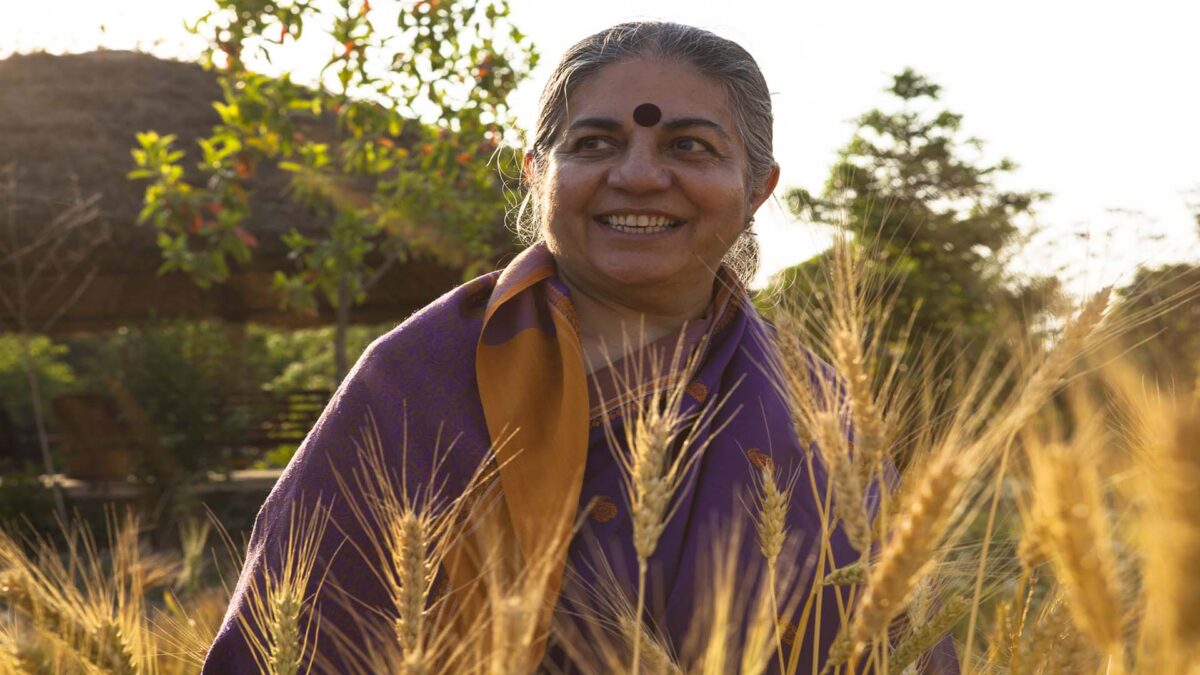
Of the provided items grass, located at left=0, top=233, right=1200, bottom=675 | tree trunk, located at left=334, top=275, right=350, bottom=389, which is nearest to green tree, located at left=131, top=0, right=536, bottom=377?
tree trunk, located at left=334, top=275, right=350, bottom=389

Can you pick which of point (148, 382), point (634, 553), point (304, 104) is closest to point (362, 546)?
point (634, 553)

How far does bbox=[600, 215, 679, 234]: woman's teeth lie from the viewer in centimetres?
204

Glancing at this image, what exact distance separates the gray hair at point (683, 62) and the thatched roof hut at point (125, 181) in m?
7.56

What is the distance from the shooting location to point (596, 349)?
2096 mm

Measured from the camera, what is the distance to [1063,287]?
117 cm

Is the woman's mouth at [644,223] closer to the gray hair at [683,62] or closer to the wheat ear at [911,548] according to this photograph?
the gray hair at [683,62]

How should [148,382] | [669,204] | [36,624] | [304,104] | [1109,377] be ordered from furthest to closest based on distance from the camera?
[148,382] < [304,104] < [669,204] < [36,624] < [1109,377]

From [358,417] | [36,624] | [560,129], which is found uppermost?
[560,129]

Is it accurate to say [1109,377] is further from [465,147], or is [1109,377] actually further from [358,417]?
[465,147]

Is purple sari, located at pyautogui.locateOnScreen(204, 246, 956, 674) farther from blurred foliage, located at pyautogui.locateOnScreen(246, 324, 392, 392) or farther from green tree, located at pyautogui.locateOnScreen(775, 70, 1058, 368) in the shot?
blurred foliage, located at pyautogui.locateOnScreen(246, 324, 392, 392)

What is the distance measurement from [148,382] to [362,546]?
7.47m

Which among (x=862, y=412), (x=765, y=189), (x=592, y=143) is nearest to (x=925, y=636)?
(x=862, y=412)

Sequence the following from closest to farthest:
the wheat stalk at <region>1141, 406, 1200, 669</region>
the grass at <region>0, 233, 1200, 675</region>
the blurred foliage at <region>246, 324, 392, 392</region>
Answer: the wheat stalk at <region>1141, 406, 1200, 669</region>, the grass at <region>0, 233, 1200, 675</region>, the blurred foliage at <region>246, 324, 392, 392</region>

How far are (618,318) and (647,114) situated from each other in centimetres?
37
